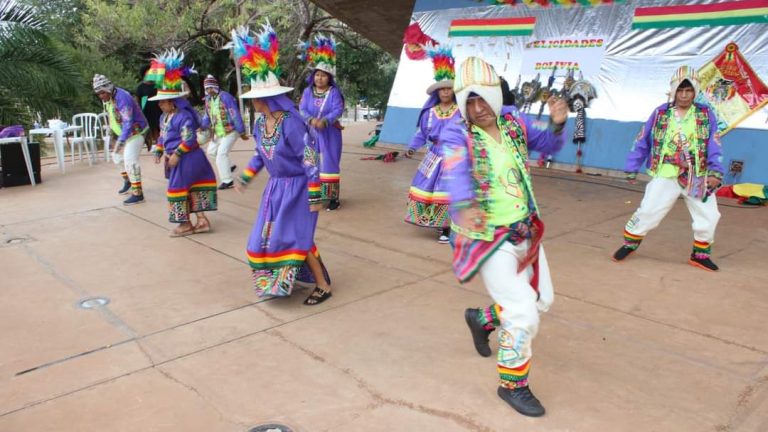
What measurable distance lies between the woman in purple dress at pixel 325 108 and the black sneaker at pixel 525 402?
4378mm

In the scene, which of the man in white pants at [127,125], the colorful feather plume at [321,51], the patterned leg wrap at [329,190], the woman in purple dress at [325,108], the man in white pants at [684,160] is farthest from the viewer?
the man in white pants at [127,125]

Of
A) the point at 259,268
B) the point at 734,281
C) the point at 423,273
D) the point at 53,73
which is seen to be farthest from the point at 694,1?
the point at 53,73

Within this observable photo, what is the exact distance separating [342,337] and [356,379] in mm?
547

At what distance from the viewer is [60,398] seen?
3.02 metres

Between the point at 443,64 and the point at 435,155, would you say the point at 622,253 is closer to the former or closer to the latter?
the point at 435,155

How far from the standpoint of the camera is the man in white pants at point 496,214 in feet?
8.76

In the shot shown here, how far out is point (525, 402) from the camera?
9.16ft

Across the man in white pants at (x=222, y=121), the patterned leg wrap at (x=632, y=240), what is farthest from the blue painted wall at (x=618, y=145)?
the man in white pants at (x=222, y=121)

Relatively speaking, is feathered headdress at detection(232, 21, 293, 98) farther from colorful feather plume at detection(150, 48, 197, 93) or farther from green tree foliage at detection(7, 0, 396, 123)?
green tree foliage at detection(7, 0, 396, 123)

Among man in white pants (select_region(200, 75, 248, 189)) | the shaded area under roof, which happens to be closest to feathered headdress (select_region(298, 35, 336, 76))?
man in white pants (select_region(200, 75, 248, 189))

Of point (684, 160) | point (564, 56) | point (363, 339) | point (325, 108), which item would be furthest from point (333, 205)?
point (564, 56)

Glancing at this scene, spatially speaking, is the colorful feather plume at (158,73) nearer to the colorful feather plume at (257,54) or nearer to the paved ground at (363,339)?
the paved ground at (363,339)

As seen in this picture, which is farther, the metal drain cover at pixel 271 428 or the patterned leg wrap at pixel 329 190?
the patterned leg wrap at pixel 329 190

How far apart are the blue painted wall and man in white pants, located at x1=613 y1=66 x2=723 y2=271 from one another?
3966 millimetres
